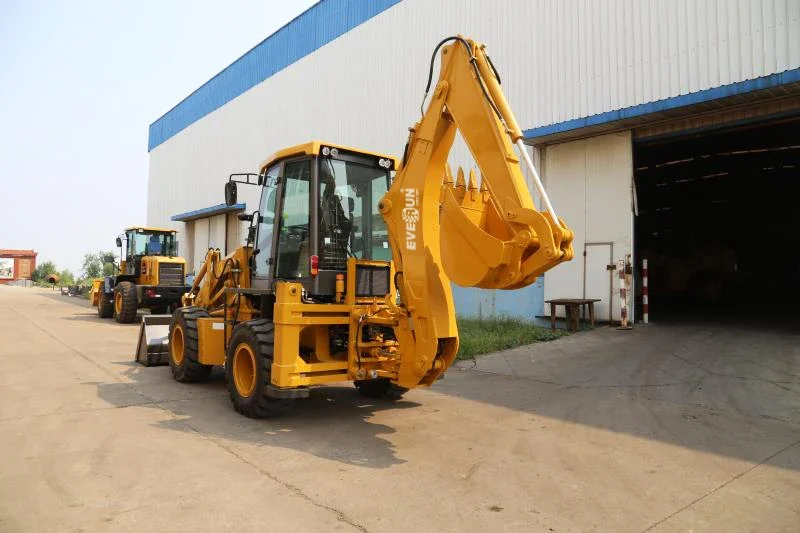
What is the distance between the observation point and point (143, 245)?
1800 centimetres

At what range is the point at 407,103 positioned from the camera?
52.6 feet

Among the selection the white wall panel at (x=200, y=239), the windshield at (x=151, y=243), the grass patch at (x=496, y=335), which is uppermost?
the white wall panel at (x=200, y=239)

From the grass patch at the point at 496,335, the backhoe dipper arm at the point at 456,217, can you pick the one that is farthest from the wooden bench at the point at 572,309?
the backhoe dipper arm at the point at 456,217

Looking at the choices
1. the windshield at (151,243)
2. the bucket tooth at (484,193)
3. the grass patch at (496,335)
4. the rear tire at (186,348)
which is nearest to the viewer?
the bucket tooth at (484,193)

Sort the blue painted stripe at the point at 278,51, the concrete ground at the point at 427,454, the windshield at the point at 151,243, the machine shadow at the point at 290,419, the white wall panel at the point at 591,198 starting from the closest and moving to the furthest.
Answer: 1. the concrete ground at the point at 427,454
2. the machine shadow at the point at 290,419
3. the white wall panel at the point at 591,198
4. the windshield at the point at 151,243
5. the blue painted stripe at the point at 278,51

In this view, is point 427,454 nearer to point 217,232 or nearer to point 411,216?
point 411,216

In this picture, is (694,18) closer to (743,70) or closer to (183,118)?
(743,70)

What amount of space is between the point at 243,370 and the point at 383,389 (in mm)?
1630

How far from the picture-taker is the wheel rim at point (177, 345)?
24.7 feet

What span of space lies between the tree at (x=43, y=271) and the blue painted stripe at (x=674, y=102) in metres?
64.2

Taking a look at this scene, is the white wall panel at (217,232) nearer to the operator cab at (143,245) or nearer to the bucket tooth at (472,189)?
the operator cab at (143,245)

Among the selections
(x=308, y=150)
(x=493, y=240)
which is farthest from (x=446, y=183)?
(x=308, y=150)

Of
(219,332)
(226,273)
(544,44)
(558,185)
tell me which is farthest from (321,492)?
(544,44)

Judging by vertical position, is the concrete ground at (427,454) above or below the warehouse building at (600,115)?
below
